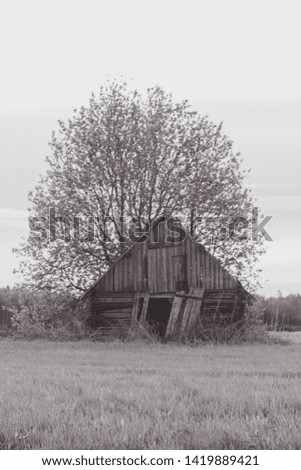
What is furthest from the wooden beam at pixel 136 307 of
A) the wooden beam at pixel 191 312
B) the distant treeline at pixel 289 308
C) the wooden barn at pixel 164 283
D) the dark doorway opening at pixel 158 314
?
the distant treeline at pixel 289 308

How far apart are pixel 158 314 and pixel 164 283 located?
3798 mm

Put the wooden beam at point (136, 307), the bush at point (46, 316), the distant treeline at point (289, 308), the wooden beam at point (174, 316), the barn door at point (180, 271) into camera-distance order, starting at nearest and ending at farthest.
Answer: the wooden beam at point (174, 316)
the wooden beam at point (136, 307)
the barn door at point (180, 271)
the bush at point (46, 316)
the distant treeline at point (289, 308)

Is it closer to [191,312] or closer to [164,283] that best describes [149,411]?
[191,312]

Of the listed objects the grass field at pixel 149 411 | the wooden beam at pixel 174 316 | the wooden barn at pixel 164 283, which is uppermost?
the wooden barn at pixel 164 283

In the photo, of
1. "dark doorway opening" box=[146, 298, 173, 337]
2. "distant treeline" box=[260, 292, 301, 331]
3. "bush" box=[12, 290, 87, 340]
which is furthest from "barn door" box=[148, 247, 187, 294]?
"distant treeline" box=[260, 292, 301, 331]

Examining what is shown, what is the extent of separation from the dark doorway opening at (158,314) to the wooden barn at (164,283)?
0.26 meters

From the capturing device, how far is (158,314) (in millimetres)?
36719

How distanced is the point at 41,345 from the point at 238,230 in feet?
49.5

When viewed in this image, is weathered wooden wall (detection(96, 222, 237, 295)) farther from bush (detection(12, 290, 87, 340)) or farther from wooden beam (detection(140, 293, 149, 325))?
bush (detection(12, 290, 87, 340))

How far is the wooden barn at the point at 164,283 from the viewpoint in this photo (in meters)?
33.4

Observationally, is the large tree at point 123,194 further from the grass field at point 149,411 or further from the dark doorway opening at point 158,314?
the grass field at point 149,411

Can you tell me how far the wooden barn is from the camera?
33.4 meters

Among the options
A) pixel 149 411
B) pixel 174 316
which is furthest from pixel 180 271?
pixel 149 411

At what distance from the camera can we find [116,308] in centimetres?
3381
